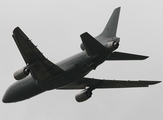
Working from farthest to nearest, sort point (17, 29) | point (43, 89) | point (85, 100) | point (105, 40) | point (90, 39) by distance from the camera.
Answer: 1. point (85, 100)
2. point (43, 89)
3. point (105, 40)
4. point (90, 39)
5. point (17, 29)

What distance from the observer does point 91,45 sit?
3553cm

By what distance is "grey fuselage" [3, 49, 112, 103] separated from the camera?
121 feet

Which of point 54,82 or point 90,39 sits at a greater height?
point 90,39

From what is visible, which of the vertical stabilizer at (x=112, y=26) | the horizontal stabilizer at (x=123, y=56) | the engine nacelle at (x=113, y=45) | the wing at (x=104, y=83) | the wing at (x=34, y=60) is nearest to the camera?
the wing at (x=34, y=60)

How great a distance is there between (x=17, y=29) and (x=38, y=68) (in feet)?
21.1

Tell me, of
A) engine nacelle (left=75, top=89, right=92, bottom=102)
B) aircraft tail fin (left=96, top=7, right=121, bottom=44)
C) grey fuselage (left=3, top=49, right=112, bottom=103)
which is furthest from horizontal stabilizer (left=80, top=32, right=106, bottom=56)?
engine nacelle (left=75, top=89, right=92, bottom=102)

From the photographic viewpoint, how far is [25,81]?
136 ft

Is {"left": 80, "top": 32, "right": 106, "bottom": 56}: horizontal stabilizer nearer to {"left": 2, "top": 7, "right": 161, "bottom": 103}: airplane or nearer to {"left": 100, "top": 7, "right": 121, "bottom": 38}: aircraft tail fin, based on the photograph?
{"left": 2, "top": 7, "right": 161, "bottom": 103}: airplane

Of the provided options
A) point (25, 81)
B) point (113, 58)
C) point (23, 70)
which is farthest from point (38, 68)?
point (113, 58)

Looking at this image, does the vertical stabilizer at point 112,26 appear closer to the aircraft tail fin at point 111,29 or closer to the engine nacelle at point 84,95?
the aircraft tail fin at point 111,29

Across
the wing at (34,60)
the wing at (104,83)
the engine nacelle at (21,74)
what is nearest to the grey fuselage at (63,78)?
the wing at (34,60)

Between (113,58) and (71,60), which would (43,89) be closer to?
(71,60)

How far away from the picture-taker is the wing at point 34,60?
33688 millimetres

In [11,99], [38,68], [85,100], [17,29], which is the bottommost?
[85,100]
